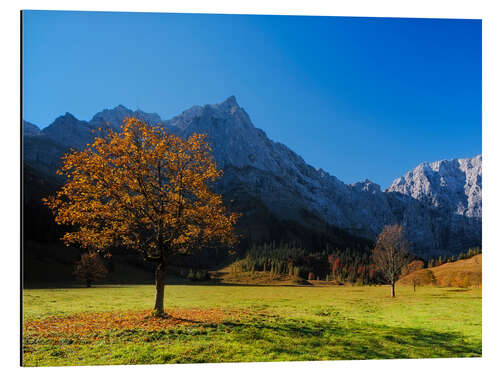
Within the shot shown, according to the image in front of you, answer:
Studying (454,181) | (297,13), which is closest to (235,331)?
(454,181)

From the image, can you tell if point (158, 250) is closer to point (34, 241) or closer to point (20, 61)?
point (34, 241)

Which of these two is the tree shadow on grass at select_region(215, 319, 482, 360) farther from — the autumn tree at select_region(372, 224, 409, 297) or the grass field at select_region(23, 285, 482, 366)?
the autumn tree at select_region(372, 224, 409, 297)

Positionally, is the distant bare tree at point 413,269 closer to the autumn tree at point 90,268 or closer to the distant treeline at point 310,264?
the distant treeline at point 310,264

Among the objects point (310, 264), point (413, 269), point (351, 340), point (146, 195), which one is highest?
point (146, 195)

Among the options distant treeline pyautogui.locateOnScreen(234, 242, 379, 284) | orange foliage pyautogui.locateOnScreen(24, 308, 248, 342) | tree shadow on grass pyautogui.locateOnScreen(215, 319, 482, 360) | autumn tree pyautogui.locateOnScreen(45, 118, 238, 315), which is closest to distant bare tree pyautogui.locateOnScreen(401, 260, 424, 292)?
distant treeline pyautogui.locateOnScreen(234, 242, 379, 284)

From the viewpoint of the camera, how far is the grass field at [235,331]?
8.88 m

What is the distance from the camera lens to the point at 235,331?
33.3 feet

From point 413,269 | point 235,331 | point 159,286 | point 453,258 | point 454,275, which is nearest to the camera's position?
point 235,331

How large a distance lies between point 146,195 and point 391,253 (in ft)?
61.5

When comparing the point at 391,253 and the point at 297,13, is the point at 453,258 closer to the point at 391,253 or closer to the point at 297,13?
the point at 391,253

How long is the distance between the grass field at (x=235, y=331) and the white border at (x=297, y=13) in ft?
0.89

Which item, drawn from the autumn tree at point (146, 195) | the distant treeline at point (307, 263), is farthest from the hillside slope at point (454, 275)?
the autumn tree at point (146, 195)

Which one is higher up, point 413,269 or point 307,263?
point 413,269
